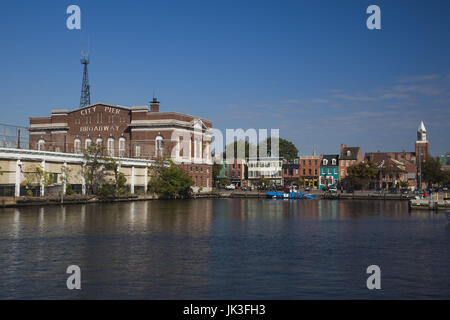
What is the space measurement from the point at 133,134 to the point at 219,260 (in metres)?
80.5

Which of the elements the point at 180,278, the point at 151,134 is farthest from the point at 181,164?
the point at 180,278

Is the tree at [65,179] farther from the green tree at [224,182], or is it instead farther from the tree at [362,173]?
the tree at [362,173]

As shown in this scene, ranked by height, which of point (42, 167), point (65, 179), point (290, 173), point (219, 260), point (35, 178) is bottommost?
point (219, 260)

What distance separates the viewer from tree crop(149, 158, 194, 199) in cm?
8919

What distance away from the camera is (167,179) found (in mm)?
89812

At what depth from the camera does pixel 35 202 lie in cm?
6162

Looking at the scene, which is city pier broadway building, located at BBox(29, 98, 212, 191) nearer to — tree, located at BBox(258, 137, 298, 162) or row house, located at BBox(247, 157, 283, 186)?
row house, located at BBox(247, 157, 283, 186)

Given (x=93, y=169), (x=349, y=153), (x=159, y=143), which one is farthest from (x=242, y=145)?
(x=93, y=169)

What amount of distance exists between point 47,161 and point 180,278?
175 feet

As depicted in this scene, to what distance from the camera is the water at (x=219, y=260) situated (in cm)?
1839

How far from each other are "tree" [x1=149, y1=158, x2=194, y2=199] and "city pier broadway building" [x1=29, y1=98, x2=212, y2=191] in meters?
3.14

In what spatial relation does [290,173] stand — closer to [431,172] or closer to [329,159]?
[329,159]

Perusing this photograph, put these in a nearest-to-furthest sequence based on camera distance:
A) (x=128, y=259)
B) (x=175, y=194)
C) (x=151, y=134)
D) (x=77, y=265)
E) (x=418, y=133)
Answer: (x=77, y=265)
(x=128, y=259)
(x=175, y=194)
(x=151, y=134)
(x=418, y=133)
